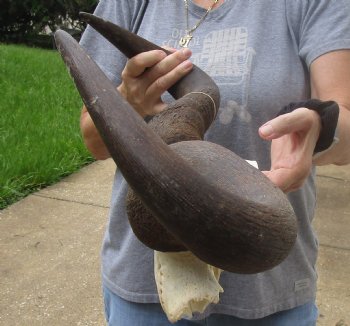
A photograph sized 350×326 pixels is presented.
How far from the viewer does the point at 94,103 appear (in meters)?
0.96

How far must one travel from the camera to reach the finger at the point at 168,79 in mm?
1368

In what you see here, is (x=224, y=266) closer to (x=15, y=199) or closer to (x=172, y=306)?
(x=172, y=306)

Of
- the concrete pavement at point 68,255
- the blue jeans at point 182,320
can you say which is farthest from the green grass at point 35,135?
the blue jeans at point 182,320

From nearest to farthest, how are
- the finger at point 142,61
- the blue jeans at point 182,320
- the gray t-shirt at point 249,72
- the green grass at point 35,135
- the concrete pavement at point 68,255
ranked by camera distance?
the finger at point 142,61, the gray t-shirt at point 249,72, the blue jeans at point 182,320, the concrete pavement at point 68,255, the green grass at point 35,135

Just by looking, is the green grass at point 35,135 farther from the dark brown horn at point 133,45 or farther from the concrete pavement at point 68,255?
the dark brown horn at point 133,45

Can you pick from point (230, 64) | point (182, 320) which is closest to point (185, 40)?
point (230, 64)

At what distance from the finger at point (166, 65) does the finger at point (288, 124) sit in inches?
10.5

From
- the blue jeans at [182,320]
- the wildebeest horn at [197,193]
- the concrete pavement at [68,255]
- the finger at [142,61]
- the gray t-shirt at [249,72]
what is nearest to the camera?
the wildebeest horn at [197,193]

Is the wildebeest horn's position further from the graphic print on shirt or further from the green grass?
the green grass

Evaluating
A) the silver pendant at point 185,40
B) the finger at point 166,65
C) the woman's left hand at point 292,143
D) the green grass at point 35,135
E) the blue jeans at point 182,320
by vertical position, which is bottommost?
the green grass at point 35,135

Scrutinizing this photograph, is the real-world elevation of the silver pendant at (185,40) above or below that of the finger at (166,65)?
below

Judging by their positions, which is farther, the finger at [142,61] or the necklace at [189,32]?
the necklace at [189,32]

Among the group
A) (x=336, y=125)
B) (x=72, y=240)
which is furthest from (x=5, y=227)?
(x=336, y=125)

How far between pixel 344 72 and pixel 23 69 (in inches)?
399
